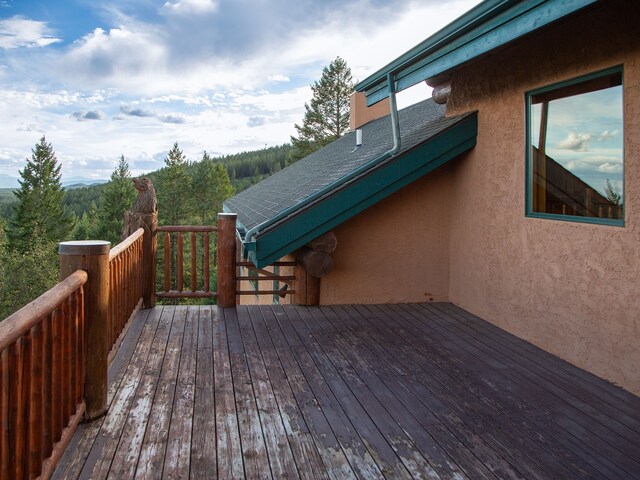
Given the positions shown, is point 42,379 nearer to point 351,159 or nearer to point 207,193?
point 351,159

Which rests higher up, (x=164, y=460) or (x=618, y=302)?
(x=618, y=302)

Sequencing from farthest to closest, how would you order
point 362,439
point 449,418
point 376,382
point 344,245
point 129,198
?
1. point 129,198
2. point 344,245
3. point 376,382
4. point 449,418
5. point 362,439

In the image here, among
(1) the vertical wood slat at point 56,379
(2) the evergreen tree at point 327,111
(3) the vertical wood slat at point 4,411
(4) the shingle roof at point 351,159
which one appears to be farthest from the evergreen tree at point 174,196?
(3) the vertical wood slat at point 4,411

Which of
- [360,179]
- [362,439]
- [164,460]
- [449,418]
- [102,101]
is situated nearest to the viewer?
[164,460]

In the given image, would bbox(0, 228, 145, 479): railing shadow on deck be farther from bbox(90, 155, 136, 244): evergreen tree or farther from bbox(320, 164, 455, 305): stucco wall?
bbox(90, 155, 136, 244): evergreen tree

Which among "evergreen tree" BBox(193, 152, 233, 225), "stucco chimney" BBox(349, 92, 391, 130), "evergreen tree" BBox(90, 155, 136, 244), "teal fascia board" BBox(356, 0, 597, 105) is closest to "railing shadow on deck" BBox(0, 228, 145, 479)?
"teal fascia board" BBox(356, 0, 597, 105)

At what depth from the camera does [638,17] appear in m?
3.50

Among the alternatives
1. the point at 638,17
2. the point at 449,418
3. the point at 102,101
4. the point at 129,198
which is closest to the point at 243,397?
the point at 449,418

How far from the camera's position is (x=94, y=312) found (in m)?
3.16

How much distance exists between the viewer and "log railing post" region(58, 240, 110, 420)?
3.07 meters

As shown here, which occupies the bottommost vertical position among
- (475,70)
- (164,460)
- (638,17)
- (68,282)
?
(164,460)

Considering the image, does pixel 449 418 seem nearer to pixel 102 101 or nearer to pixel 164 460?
pixel 164 460

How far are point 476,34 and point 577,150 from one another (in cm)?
128

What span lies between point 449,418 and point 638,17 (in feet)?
9.93
